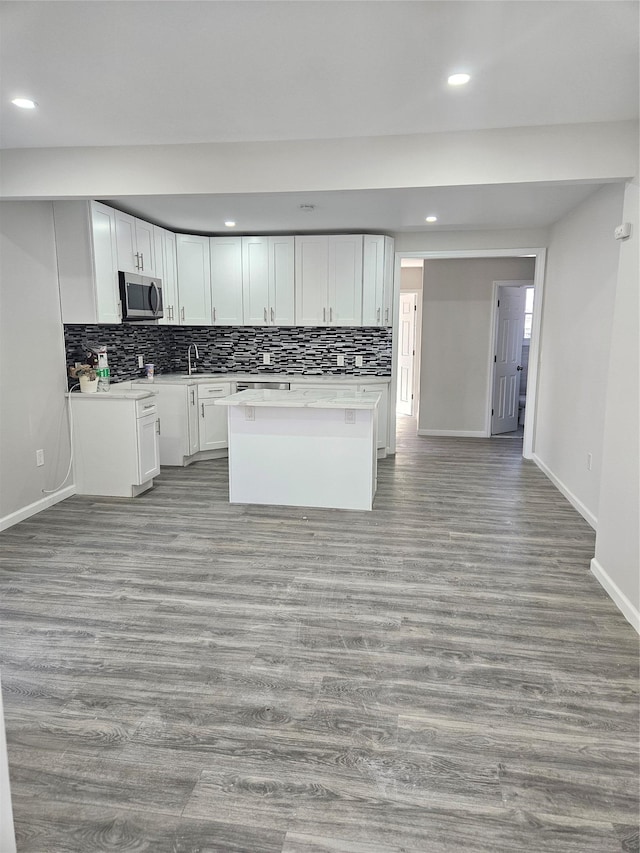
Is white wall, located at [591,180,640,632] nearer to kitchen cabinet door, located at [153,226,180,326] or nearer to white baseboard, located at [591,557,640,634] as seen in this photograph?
white baseboard, located at [591,557,640,634]

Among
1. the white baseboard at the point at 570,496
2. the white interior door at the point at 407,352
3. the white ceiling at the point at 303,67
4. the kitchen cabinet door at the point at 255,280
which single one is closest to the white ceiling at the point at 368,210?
the kitchen cabinet door at the point at 255,280

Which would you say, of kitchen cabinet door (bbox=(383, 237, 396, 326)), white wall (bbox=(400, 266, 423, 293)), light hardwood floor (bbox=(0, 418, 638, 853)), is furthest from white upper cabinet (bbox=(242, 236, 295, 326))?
white wall (bbox=(400, 266, 423, 293))

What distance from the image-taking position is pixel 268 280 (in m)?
6.24

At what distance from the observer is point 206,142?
325cm

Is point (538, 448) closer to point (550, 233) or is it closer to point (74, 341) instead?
point (550, 233)

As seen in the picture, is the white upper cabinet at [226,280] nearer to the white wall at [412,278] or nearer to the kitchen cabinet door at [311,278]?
the kitchen cabinet door at [311,278]

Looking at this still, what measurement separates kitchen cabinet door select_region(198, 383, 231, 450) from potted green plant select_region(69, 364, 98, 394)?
128 cm

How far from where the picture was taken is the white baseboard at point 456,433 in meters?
7.55

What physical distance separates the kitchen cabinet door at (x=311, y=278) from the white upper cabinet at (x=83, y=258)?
7.03ft

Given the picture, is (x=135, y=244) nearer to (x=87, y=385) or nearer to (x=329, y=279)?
(x=87, y=385)

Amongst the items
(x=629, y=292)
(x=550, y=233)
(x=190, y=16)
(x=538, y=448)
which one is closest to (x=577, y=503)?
(x=538, y=448)

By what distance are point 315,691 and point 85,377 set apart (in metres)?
3.50

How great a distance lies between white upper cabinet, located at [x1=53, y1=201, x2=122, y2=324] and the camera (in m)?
4.41

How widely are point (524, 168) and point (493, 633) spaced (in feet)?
8.04
